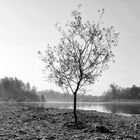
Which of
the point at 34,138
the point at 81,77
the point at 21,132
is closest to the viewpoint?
the point at 34,138

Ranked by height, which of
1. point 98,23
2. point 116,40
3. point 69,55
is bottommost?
point 69,55

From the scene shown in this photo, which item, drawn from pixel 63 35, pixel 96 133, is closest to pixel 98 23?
pixel 63 35

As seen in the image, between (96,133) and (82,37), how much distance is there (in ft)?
38.8

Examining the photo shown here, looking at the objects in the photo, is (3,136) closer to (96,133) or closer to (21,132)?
(21,132)

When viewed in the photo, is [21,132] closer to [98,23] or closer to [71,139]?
[71,139]

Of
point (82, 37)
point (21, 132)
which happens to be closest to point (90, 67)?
point (82, 37)

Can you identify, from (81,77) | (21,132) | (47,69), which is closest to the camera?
(21,132)

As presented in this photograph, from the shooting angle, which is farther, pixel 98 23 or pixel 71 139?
pixel 98 23

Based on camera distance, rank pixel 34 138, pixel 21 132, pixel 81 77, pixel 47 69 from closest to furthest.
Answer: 1. pixel 34 138
2. pixel 21 132
3. pixel 81 77
4. pixel 47 69

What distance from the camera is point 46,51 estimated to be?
2683 centimetres

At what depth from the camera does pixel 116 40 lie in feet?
84.4

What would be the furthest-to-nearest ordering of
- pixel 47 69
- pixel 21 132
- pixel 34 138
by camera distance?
pixel 47 69, pixel 21 132, pixel 34 138

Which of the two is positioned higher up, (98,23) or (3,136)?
(98,23)

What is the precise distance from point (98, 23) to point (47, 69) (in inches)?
305
